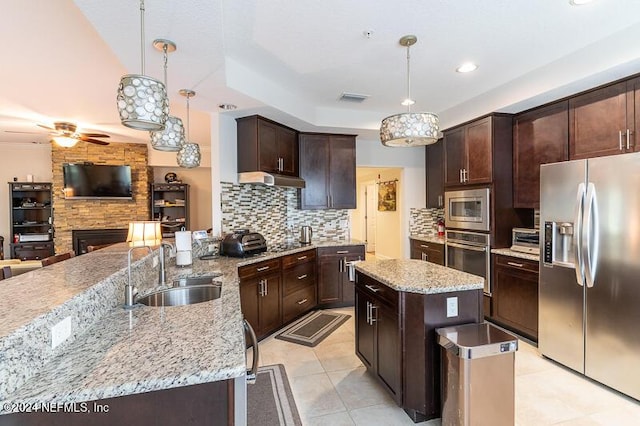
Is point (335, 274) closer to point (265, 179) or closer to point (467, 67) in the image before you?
point (265, 179)

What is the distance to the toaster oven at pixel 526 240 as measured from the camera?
339 cm

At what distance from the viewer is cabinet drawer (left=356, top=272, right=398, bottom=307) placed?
7.23ft

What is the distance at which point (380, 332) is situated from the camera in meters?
2.39

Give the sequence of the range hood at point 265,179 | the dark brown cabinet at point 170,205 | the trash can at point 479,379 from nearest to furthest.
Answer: the trash can at point 479,379, the range hood at point 265,179, the dark brown cabinet at point 170,205

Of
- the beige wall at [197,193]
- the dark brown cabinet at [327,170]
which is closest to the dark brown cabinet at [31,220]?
the beige wall at [197,193]

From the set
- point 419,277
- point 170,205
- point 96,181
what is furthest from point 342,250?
point 96,181

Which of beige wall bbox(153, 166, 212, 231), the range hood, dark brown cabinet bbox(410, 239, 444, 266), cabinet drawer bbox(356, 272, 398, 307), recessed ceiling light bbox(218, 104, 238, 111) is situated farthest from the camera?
beige wall bbox(153, 166, 212, 231)

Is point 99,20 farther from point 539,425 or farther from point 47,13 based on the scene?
point 539,425

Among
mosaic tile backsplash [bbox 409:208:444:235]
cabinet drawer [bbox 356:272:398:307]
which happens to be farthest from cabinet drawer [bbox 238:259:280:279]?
mosaic tile backsplash [bbox 409:208:444:235]

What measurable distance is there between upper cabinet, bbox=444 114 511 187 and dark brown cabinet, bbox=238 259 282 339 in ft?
8.60

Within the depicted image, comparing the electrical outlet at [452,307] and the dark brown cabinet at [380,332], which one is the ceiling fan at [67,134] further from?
the electrical outlet at [452,307]

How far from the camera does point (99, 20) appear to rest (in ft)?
5.83

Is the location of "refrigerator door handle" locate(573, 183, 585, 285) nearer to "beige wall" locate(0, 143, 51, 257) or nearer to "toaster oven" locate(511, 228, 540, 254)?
"toaster oven" locate(511, 228, 540, 254)

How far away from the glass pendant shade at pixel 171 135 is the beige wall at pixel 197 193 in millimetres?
6034
